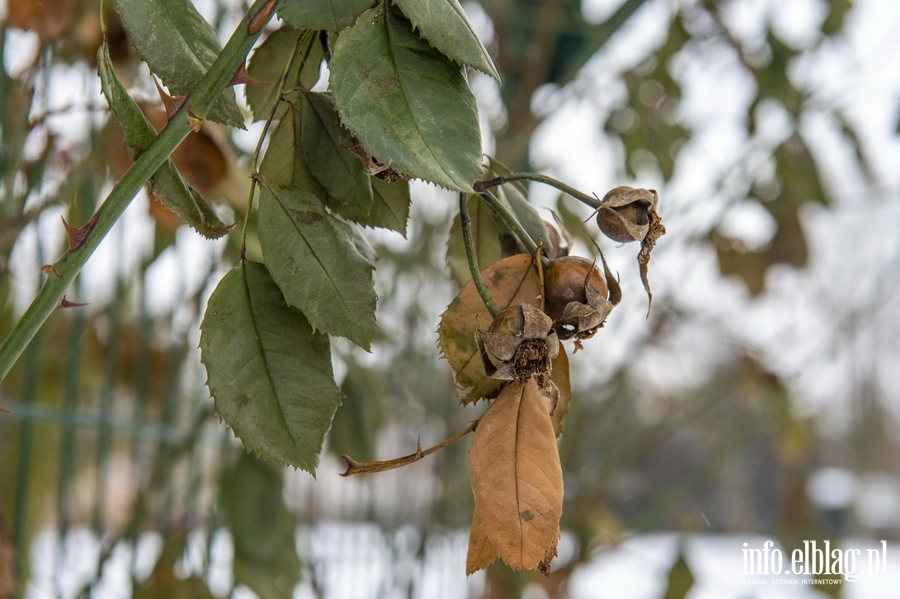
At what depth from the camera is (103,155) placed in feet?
1.97

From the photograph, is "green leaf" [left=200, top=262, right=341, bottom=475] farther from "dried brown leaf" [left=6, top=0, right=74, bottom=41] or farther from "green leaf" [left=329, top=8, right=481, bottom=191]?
"dried brown leaf" [left=6, top=0, right=74, bottom=41]

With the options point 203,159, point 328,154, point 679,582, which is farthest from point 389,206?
point 679,582

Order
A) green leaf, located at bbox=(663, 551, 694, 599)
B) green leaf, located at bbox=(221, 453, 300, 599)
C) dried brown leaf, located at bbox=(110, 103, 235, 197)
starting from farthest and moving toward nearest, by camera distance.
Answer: green leaf, located at bbox=(663, 551, 694, 599), green leaf, located at bbox=(221, 453, 300, 599), dried brown leaf, located at bbox=(110, 103, 235, 197)

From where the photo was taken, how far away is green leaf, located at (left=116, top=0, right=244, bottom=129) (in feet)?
0.57

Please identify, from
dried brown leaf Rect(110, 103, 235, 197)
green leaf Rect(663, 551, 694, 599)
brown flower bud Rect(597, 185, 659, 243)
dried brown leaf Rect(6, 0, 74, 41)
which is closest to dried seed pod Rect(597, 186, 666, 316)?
brown flower bud Rect(597, 185, 659, 243)

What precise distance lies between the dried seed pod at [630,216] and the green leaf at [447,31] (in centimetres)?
4

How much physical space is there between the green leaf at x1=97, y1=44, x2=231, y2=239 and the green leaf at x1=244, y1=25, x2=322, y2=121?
0.21ft

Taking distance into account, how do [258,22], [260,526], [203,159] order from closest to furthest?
[258,22]
[203,159]
[260,526]

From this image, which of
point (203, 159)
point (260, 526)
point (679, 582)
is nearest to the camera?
point (203, 159)

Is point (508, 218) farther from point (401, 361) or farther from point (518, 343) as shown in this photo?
point (401, 361)

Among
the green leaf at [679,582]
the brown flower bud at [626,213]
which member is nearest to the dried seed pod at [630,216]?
the brown flower bud at [626,213]

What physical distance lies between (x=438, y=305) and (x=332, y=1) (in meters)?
0.81

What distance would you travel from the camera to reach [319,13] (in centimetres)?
17

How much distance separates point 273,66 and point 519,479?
146 mm
